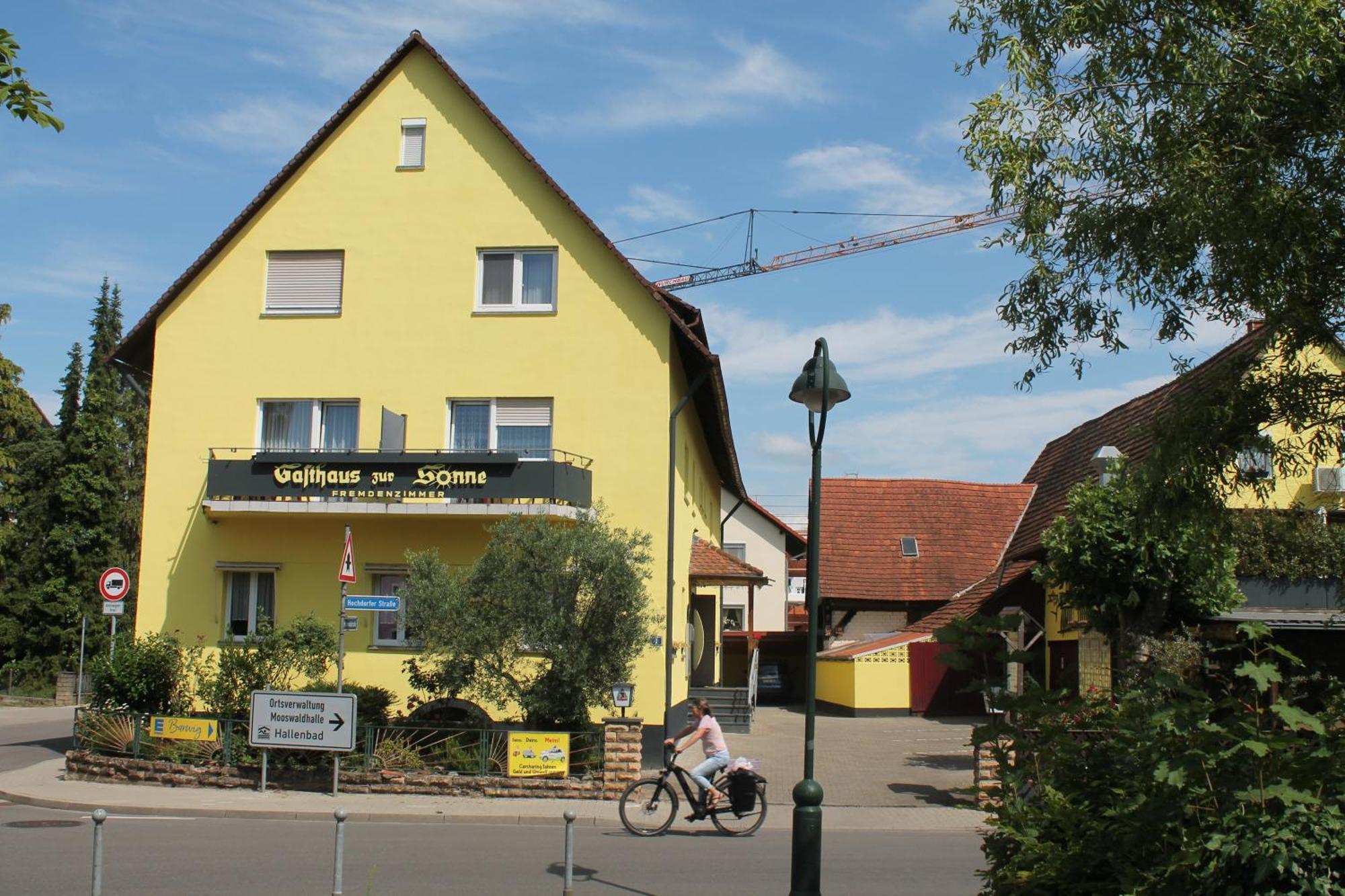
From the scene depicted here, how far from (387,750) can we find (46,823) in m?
4.30

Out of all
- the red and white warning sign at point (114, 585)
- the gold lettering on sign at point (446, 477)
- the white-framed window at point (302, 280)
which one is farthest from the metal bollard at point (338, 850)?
the white-framed window at point (302, 280)

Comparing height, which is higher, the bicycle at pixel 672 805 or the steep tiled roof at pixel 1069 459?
the steep tiled roof at pixel 1069 459

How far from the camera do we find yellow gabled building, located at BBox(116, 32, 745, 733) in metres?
20.2

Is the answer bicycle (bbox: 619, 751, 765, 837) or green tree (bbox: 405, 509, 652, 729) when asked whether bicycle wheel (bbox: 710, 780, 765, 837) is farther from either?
green tree (bbox: 405, 509, 652, 729)

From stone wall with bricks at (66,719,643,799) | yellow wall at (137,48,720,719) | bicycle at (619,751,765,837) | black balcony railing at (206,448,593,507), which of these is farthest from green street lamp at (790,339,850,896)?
yellow wall at (137,48,720,719)

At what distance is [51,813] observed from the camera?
14.9 m

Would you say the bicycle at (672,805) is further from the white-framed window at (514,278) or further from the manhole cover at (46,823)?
the white-framed window at (514,278)

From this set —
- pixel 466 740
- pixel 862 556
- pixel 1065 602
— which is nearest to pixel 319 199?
pixel 466 740

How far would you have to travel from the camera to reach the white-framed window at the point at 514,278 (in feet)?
68.9

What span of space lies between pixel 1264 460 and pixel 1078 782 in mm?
5268

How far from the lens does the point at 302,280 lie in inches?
851

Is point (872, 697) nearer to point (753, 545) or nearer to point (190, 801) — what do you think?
point (190, 801)

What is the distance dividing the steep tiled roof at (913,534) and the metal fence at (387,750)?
20419 mm

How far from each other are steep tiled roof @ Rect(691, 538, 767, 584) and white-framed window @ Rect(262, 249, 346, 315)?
9158 millimetres
